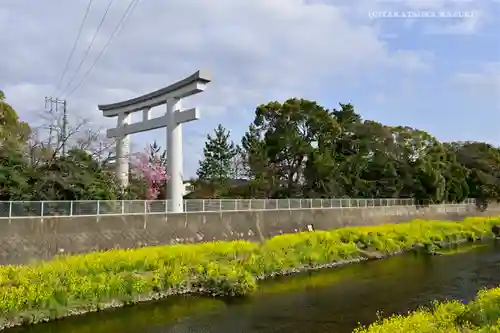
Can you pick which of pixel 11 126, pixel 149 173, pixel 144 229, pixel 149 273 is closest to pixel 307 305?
pixel 149 273

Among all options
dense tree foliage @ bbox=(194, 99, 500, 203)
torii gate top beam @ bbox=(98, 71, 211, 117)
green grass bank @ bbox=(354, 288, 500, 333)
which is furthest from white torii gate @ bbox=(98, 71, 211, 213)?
green grass bank @ bbox=(354, 288, 500, 333)

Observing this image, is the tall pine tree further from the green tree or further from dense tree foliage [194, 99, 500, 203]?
the green tree

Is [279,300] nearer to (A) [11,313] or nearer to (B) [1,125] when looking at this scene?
(A) [11,313]

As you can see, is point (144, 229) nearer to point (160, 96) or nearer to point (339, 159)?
point (160, 96)

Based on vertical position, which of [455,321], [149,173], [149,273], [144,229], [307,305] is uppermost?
[149,173]

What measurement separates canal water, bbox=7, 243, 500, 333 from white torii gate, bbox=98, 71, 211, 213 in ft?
27.5

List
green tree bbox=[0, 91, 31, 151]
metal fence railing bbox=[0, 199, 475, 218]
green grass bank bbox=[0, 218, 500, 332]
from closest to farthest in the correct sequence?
green grass bank bbox=[0, 218, 500, 332]
metal fence railing bbox=[0, 199, 475, 218]
green tree bbox=[0, 91, 31, 151]

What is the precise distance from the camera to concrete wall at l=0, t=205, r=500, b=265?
17125mm

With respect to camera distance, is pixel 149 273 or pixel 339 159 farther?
pixel 339 159

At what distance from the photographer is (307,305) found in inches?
610

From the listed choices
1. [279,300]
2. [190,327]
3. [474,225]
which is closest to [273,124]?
[474,225]

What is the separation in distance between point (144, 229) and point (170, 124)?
6.61 m

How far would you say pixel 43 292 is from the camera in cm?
1322

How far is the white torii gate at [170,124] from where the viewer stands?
23922 millimetres
